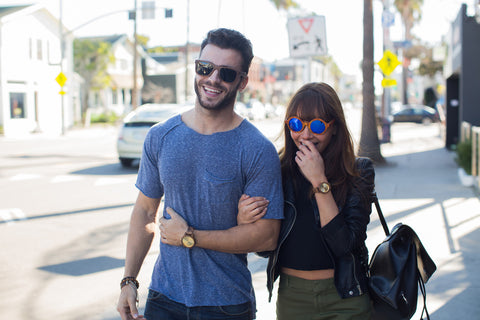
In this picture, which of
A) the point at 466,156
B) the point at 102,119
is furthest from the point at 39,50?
the point at 466,156

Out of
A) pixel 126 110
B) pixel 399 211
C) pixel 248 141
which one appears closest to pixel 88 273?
pixel 248 141

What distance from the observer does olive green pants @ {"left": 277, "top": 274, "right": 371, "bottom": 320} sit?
245 centimetres

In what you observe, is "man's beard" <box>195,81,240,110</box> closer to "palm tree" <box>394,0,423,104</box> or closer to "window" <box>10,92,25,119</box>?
"window" <box>10,92,25,119</box>

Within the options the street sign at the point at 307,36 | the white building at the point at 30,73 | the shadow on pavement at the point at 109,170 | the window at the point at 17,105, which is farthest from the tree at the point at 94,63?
the street sign at the point at 307,36

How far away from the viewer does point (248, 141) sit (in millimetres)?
2391

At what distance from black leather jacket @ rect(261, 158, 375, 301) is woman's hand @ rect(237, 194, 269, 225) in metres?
0.16

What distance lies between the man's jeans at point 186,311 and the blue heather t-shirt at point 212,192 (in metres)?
0.03

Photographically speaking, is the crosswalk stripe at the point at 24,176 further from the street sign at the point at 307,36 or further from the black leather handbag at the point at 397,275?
the black leather handbag at the point at 397,275

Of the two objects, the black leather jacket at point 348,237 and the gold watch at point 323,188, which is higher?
the gold watch at point 323,188

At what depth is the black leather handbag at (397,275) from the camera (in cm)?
239

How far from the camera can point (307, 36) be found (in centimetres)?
1055

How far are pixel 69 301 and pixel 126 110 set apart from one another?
49.2 meters

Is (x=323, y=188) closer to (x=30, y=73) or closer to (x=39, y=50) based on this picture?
(x=30, y=73)

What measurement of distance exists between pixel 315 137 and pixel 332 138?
13 cm
